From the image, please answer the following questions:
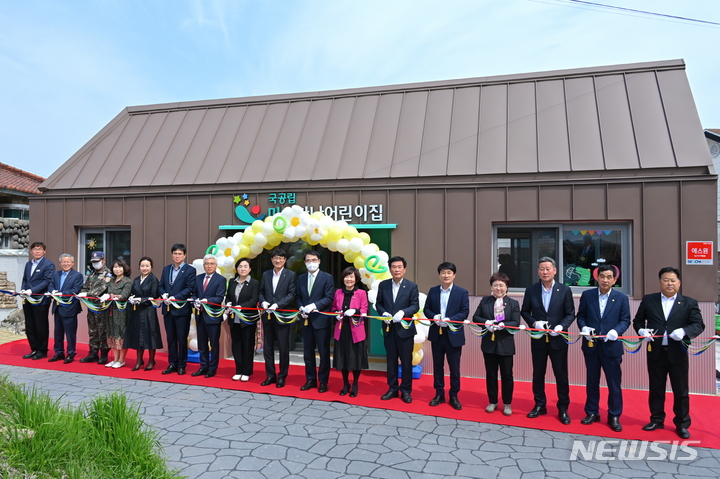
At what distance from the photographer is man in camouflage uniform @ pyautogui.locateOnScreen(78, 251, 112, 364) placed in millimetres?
6523

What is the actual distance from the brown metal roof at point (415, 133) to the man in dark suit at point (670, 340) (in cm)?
215

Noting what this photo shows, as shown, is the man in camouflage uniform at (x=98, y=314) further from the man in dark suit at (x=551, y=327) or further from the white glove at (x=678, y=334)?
the white glove at (x=678, y=334)

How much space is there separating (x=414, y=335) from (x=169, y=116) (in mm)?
6540

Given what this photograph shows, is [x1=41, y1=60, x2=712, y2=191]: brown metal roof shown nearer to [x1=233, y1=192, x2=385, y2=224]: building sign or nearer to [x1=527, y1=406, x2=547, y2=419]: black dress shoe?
[x1=233, y1=192, x2=385, y2=224]: building sign

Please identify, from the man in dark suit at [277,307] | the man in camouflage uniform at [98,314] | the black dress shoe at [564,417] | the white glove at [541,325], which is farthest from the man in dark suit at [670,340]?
the man in camouflage uniform at [98,314]

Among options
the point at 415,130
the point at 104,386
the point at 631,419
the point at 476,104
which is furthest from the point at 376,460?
the point at 476,104

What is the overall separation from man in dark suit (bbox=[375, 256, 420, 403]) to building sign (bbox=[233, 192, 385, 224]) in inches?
62.7

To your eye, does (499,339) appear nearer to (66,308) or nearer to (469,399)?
(469,399)

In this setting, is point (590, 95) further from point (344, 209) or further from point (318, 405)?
point (318, 405)

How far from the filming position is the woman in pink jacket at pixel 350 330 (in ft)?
17.7

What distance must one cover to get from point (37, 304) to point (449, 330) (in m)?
6.00

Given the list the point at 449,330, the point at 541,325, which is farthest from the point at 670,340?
the point at 449,330

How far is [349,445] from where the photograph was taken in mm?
3979

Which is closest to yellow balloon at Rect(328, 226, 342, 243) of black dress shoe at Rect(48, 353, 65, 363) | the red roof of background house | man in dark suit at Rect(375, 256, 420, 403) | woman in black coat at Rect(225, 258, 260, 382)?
man in dark suit at Rect(375, 256, 420, 403)
